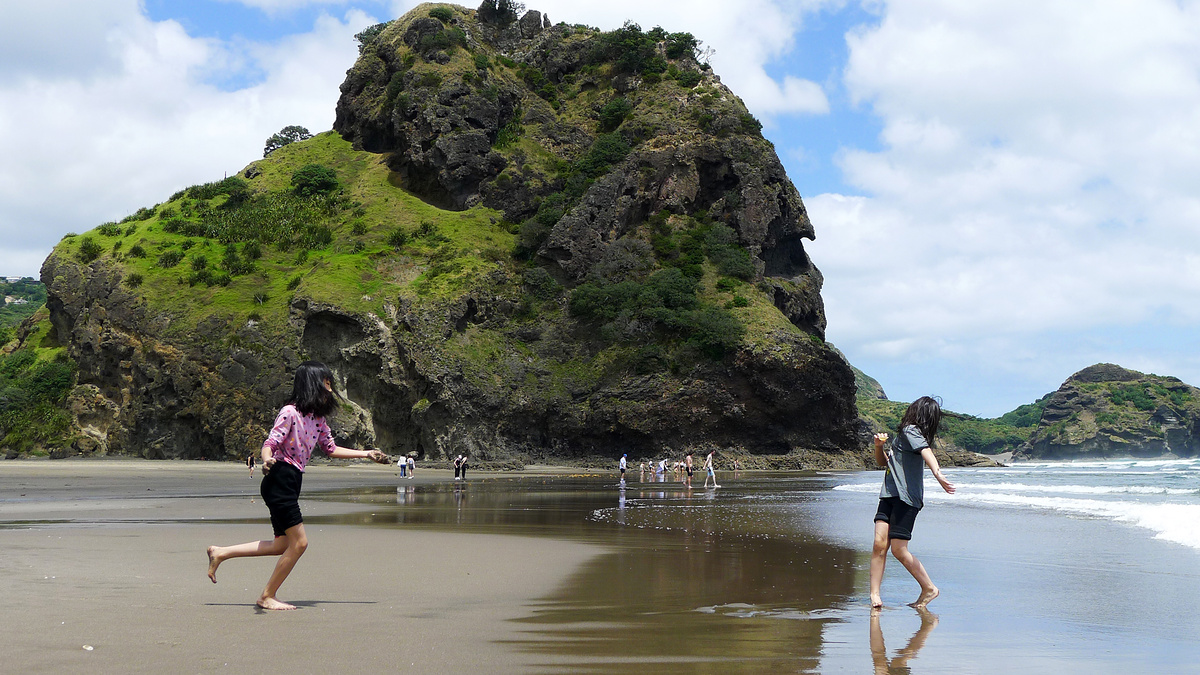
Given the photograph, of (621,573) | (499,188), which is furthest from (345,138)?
(621,573)

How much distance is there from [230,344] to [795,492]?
42935mm

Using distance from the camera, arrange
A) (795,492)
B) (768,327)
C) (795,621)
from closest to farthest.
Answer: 1. (795,621)
2. (795,492)
3. (768,327)

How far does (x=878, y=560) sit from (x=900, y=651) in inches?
71.2

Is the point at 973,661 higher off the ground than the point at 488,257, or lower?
lower

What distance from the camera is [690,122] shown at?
246ft

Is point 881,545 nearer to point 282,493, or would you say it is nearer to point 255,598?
point 282,493

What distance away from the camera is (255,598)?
6984 mm

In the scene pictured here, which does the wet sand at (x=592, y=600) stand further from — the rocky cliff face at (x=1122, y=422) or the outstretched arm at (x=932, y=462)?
the rocky cliff face at (x=1122, y=422)

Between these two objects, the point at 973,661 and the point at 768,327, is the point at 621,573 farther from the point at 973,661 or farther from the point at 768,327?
the point at 768,327

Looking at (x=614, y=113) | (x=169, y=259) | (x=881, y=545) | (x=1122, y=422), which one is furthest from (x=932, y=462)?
(x=1122, y=422)

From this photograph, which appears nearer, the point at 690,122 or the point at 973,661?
the point at 973,661

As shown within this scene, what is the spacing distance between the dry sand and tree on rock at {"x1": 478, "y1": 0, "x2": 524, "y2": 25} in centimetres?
8947

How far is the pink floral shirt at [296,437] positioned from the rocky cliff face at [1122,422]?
481 feet

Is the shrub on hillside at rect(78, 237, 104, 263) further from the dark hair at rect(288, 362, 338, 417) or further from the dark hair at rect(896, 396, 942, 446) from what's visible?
the dark hair at rect(896, 396, 942, 446)
